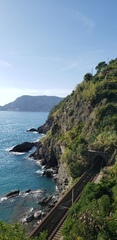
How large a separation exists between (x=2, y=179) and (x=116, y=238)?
164 feet

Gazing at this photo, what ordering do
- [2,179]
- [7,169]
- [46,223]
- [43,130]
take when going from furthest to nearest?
[43,130]
[7,169]
[2,179]
[46,223]

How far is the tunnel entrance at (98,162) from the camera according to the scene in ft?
167

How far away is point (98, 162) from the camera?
2073 inches

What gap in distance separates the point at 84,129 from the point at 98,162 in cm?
1328

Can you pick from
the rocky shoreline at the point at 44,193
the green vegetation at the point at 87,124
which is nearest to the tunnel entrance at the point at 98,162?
the green vegetation at the point at 87,124

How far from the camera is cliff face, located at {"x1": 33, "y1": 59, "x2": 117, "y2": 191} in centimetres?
5116

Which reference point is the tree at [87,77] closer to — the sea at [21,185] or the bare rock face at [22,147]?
the sea at [21,185]

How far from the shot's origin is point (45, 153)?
8369 centimetres

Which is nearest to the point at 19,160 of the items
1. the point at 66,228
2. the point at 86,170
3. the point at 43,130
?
the point at 86,170

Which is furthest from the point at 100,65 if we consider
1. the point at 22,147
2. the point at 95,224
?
the point at 95,224

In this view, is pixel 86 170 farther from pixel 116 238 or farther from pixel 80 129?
pixel 116 238

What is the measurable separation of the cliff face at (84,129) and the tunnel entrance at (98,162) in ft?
7.53

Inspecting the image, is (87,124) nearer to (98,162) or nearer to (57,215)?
(98,162)

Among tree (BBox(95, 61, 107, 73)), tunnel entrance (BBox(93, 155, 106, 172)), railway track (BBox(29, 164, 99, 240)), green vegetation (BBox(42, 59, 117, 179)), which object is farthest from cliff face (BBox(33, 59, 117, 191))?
tree (BBox(95, 61, 107, 73))
